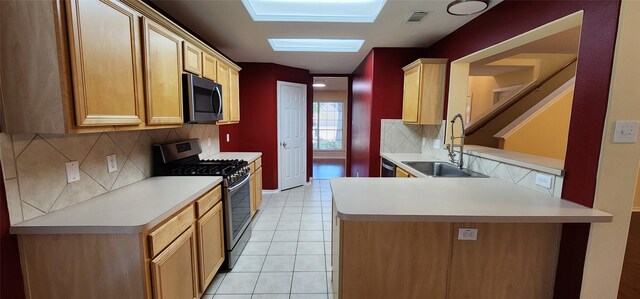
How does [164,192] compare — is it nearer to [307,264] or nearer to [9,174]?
[9,174]

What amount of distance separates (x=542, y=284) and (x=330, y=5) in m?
2.69

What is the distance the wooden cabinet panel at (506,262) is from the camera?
1.47 meters

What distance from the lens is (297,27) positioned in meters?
2.88

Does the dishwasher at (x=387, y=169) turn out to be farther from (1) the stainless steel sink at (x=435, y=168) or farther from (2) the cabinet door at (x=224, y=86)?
(2) the cabinet door at (x=224, y=86)

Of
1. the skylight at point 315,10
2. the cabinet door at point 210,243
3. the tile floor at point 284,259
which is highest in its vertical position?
the skylight at point 315,10

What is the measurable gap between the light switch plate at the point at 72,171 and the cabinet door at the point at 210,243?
2.41 feet

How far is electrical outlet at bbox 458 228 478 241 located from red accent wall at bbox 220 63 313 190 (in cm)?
372

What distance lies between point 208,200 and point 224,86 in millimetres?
1647

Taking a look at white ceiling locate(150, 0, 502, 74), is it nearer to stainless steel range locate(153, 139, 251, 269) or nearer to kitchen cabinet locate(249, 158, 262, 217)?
stainless steel range locate(153, 139, 251, 269)

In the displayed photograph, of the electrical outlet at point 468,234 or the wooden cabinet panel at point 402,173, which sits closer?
the electrical outlet at point 468,234

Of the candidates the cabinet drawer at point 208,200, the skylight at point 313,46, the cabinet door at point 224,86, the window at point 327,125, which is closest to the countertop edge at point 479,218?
the cabinet drawer at point 208,200

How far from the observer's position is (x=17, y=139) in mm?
1235

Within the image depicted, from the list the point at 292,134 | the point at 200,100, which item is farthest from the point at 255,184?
the point at 292,134

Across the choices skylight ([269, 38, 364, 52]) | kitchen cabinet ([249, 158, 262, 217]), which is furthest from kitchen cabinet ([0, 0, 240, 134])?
skylight ([269, 38, 364, 52])
